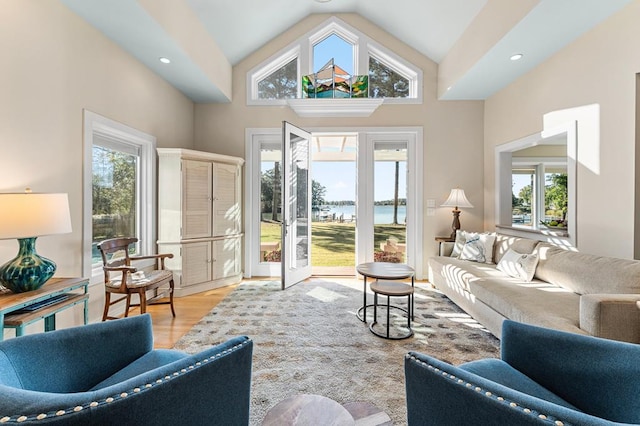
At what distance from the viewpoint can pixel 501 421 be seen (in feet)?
2.22

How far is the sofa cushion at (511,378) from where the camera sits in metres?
1.21

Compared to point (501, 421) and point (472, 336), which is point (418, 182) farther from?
point (501, 421)

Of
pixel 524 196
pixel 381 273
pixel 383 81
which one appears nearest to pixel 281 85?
pixel 383 81

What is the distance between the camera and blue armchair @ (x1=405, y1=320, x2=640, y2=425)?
68 cm

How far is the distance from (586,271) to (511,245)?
1.07 m

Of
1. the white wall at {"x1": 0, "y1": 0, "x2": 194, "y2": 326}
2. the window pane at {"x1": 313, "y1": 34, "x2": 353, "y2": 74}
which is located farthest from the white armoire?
the window pane at {"x1": 313, "y1": 34, "x2": 353, "y2": 74}

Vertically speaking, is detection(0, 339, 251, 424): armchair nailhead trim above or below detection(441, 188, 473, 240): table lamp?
below

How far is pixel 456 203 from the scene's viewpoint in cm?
434

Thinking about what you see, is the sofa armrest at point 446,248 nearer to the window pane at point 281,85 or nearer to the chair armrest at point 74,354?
the window pane at point 281,85

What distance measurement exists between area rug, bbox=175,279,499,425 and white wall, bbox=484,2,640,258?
144 cm

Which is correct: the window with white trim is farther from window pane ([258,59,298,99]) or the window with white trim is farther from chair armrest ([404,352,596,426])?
chair armrest ([404,352,596,426])

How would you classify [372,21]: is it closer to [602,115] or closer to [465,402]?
[602,115]

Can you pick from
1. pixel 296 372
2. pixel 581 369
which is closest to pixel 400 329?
pixel 296 372

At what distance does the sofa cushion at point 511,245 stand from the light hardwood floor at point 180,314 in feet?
11.5
